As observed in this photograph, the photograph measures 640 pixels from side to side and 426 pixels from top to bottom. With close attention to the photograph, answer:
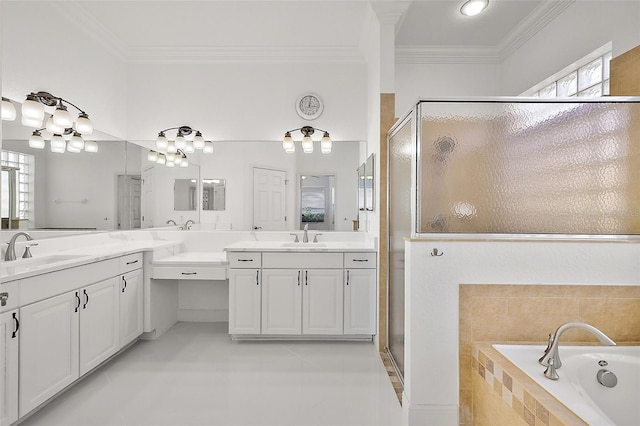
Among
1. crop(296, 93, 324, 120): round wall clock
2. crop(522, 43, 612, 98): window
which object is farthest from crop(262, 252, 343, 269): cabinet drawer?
crop(522, 43, 612, 98): window

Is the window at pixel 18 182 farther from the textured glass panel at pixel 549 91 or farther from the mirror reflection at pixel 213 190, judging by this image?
the textured glass panel at pixel 549 91

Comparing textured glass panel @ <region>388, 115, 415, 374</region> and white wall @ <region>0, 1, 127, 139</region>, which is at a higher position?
white wall @ <region>0, 1, 127, 139</region>

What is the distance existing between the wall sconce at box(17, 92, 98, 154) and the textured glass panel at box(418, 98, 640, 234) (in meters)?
2.77

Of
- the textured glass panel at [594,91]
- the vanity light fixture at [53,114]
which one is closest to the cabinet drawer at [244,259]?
the vanity light fixture at [53,114]

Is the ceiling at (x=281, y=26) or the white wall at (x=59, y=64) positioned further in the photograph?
the ceiling at (x=281, y=26)

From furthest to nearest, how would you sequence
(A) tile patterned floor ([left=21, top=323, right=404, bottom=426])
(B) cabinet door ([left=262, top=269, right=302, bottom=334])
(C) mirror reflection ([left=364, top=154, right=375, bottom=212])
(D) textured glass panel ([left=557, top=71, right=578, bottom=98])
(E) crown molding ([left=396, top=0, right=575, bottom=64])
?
(E) crown molding ([left=396, top=0, right=575, bottom=64]) < (C) mirror reflection ([left=364, top=154, right=375, bottom=212]) < (B) cabinet door ([left=262, top=269, right=302, bottom=334]) < (D) textured glass panel ([left=557, top=71, right=578, bottom=98]) < (A) tile patterned floor ([left=21, top=323, right=404, bottom=426])

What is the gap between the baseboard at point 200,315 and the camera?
3.87 m

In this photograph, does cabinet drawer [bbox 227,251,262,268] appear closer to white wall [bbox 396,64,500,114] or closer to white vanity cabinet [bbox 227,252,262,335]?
white vanity cabinet [bbox 227,252,262,335]

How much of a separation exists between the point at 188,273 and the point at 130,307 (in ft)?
1.74

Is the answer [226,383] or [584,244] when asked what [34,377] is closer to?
[226,383]

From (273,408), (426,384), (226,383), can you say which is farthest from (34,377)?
(426,384)

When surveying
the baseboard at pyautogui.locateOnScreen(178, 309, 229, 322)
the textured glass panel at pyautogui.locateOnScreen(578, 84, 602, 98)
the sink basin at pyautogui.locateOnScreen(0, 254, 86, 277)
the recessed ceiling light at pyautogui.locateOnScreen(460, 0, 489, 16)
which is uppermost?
the recessed ceiling light at pyautogui.locateOnScreen(460, 0, 489, 16)

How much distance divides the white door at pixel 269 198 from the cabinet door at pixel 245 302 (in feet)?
2.42

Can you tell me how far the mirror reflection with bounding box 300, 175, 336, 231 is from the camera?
149 inches
